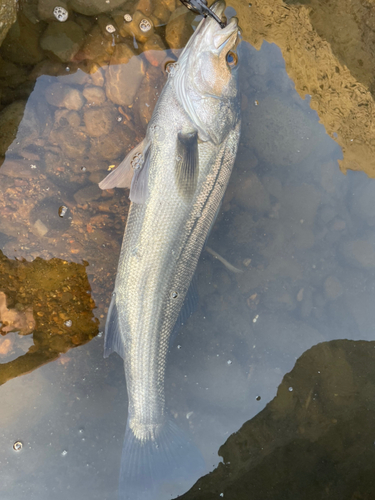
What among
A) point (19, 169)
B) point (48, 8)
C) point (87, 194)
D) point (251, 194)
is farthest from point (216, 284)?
point (48, 8)

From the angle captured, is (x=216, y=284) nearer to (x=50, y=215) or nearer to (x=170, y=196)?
(x=170, y=196)

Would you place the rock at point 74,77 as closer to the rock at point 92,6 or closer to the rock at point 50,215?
the rock at point 92,6

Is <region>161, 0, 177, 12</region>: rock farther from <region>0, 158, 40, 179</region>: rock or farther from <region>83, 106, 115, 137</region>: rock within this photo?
<region>0, 158, 40, 179</region>: rock

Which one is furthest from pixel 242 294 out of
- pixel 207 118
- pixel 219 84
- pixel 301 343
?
pixel 219 84

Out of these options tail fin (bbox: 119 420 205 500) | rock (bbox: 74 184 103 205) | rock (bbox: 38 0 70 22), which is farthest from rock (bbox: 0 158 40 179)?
tail fin (bbox: 119 420 205 500)

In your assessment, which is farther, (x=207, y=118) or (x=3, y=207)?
(x=3, y=207)

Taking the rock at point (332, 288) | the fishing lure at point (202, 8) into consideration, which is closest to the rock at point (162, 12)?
the fishing lure at point (202, 8)

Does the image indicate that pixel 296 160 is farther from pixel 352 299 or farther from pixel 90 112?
pixel 90 112
